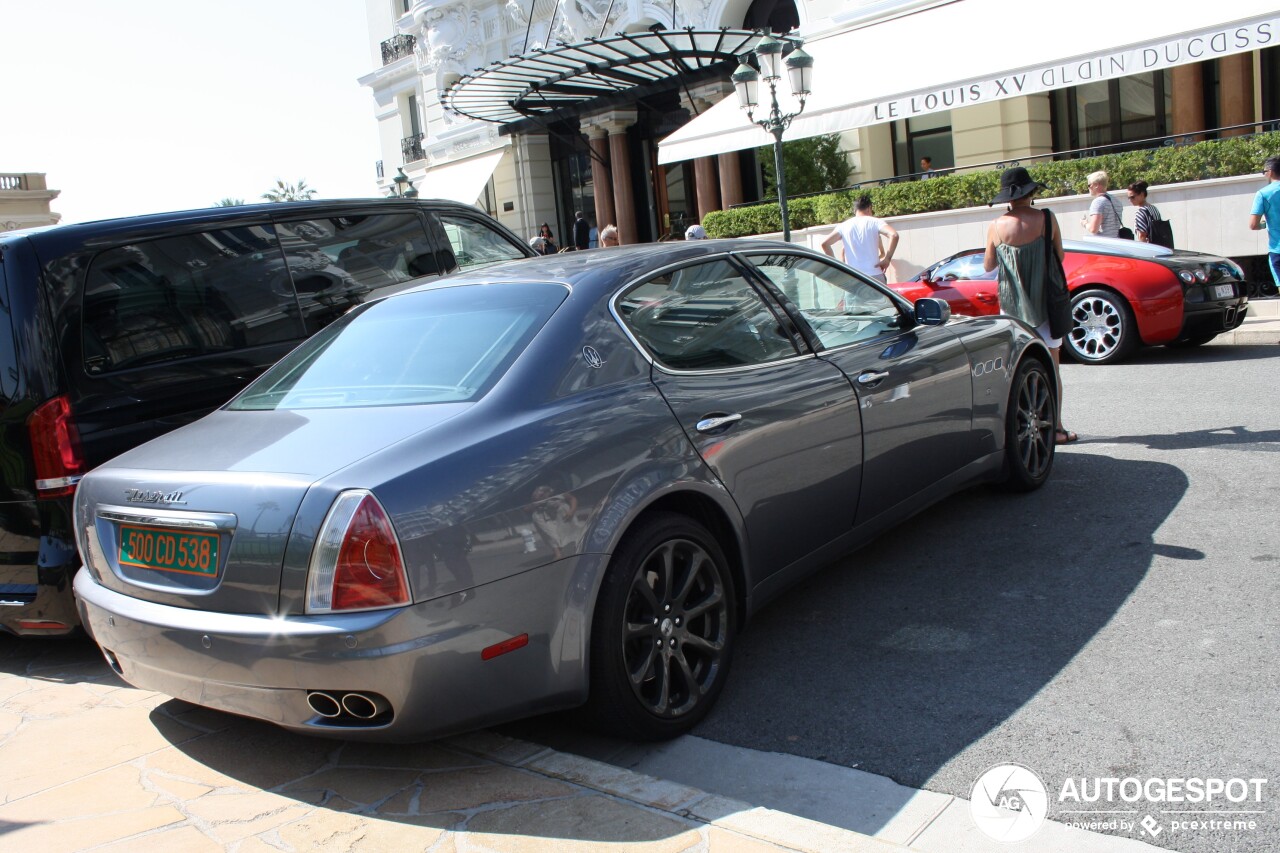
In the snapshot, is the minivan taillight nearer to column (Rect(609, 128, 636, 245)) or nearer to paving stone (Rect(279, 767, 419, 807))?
paving stone (Rect(279, 767, 419, 807))

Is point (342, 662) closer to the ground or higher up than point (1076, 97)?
closer to the ground

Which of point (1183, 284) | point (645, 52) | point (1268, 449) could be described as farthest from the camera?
point (645, 52)

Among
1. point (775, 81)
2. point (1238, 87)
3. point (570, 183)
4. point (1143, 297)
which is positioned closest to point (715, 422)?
point (1143, 297)

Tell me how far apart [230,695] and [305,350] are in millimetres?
1655

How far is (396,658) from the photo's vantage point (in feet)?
9.85

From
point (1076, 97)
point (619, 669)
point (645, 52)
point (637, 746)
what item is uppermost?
point (645, 52)

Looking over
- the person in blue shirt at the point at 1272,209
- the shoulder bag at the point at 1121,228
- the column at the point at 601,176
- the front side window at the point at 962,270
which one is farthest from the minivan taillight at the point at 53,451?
the column at the point at 601,176

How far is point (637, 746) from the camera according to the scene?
3.65 meters

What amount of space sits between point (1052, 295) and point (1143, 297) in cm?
360

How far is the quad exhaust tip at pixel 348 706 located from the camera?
10.1 feet

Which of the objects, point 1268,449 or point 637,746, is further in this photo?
point 1268,449

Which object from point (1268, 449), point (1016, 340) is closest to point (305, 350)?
point (1016, 340)

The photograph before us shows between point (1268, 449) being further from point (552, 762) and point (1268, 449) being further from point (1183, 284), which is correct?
point (552, 762)

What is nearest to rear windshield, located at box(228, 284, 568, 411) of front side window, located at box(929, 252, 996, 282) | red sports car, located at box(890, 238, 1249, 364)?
red sports car, located at box(890, 238, 1249, 364)
